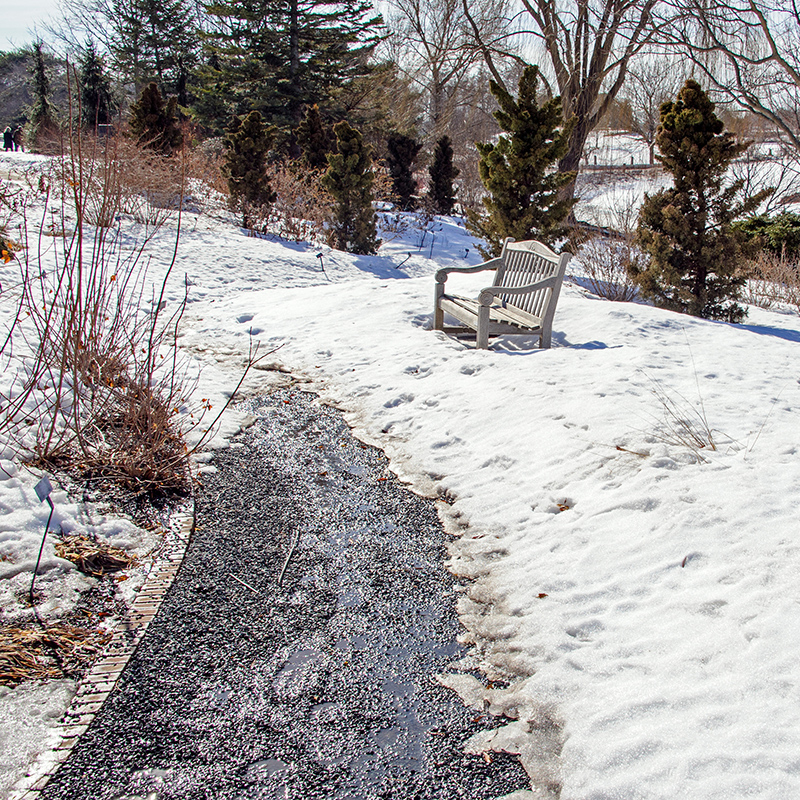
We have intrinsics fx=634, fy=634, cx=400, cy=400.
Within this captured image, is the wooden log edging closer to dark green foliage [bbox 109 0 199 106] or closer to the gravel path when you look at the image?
the gravel path

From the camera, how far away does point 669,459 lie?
11.3 feet

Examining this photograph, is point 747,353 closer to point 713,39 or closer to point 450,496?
point 450,496

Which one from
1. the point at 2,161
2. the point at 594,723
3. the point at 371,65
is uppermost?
the point at 371,65

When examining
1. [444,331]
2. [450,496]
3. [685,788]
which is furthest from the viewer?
[444,331]

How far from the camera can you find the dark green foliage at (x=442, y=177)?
21438mm

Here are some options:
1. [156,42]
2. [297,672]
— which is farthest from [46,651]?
[156,42]

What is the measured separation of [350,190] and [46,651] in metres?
12.4

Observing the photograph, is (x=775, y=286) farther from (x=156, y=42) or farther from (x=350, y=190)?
(x=156, y=42)

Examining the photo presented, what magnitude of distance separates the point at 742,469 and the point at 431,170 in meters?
20.4

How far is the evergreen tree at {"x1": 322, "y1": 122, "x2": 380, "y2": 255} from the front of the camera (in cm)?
1343

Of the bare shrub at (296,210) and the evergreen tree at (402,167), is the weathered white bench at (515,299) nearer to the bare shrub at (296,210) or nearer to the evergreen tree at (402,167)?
the bare shrub at (296,210)

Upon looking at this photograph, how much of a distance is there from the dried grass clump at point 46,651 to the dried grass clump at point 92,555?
1.36ft

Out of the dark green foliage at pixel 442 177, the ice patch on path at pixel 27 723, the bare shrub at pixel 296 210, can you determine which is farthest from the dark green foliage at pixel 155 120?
the ice patch on path at pixel 27 723

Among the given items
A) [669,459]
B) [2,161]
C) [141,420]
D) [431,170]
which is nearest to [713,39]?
[431,170]
